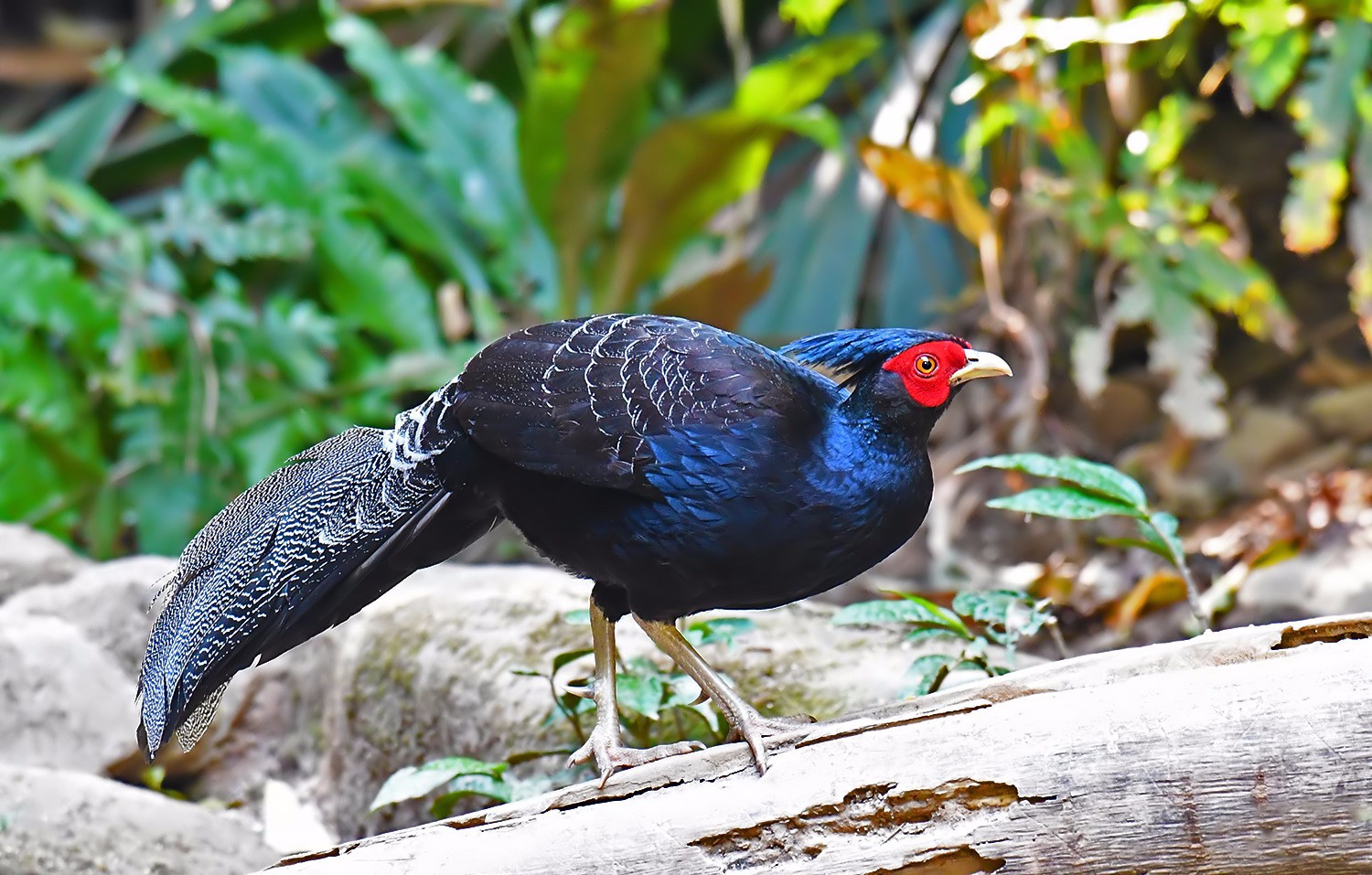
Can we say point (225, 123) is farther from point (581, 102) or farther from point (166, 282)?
point (581, 102)

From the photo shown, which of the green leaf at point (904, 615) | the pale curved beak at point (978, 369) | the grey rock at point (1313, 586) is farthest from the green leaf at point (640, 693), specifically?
the grey rock at point (1313, 586)

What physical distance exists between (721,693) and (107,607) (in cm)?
228

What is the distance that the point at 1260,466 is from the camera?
526 centimetres

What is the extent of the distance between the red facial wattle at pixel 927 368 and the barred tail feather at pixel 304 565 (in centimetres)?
82

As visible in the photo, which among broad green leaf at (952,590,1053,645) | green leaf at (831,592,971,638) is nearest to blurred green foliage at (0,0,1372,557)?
broad green leaf at (952,590,1053,645)

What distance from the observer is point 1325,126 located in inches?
165

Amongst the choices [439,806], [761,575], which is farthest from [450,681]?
[761,575]

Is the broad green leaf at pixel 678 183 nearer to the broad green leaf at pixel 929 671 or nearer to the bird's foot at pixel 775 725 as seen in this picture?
the broad green leaf at pixel 929 671

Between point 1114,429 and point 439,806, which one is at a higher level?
point 1114,429

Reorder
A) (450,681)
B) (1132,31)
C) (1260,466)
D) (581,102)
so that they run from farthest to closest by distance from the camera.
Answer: (581,102)
(1260,466)
(1132,31)
(450,681)

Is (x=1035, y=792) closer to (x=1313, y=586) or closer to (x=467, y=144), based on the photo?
(x=1313, y=586)

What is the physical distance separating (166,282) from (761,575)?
4.41 meters

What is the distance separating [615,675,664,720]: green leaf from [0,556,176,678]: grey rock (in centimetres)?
174

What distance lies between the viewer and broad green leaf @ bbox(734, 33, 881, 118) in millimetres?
5289
